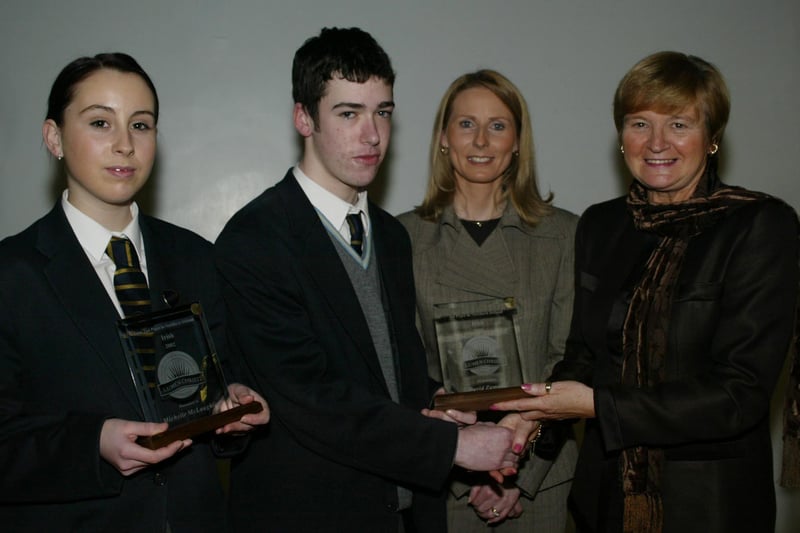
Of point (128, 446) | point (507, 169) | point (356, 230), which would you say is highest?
point (507, 169)

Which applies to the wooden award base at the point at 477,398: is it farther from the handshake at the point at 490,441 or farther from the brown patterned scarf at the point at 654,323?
the brown patterned scarf at the point at 654,323

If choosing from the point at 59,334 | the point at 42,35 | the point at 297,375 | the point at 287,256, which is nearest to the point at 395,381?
the point at 297,375

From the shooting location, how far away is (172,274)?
2.37 metres

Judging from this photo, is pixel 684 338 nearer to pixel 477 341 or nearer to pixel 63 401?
pixel 477 341

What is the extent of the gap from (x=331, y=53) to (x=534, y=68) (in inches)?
86.6

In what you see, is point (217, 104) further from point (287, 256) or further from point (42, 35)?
point (287, 256)

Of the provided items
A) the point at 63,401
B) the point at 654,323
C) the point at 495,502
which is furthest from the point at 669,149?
the point at 63,401

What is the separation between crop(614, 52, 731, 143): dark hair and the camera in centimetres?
256

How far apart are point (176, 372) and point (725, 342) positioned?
1.63m

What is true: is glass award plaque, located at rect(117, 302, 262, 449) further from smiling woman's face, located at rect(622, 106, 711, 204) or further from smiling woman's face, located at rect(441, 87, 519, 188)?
smiling woman's face, located at rect(622, 106, 711, 204)

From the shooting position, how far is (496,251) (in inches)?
119

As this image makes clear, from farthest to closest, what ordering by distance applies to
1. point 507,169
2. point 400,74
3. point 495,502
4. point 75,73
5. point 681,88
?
1. point 400,74
2. point 507,169
3. point 495,502
4. point 681,88
5. point 75,73

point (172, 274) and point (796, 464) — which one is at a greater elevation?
point (172, 274)

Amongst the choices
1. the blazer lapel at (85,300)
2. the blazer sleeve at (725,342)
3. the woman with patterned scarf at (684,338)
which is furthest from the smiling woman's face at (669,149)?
the blazer lapel at (85,300)
